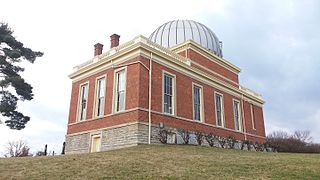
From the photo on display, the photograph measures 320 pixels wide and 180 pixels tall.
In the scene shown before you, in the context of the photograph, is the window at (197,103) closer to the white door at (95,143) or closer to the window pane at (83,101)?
the white door at (95,143)

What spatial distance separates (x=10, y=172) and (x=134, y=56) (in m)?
11.2

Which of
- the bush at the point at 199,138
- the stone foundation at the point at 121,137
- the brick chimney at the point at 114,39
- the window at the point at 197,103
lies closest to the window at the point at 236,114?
the window at the point at 197,103

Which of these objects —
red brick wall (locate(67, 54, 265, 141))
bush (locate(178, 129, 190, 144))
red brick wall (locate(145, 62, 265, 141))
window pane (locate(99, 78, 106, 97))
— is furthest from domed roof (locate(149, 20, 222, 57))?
bush (locate(178, 129, 190, 144))

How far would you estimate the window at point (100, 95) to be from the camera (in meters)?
20.5

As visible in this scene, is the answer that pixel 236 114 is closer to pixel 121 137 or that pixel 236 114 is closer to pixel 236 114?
pixel 236 114

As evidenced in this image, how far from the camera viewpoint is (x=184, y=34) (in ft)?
93.3

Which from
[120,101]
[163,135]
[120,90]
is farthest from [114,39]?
[163,135]

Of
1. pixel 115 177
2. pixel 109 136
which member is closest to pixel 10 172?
pixel 115 177

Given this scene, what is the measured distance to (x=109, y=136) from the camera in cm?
1872

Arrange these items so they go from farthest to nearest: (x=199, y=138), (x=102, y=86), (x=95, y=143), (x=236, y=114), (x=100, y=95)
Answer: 1. (x=236, y=114)
2. (x=102, y=86)
3. (x=100, y=95)
4. (x=95, y=143)
5. (x=199, y=138)

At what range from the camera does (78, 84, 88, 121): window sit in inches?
864

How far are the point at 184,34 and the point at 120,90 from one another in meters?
11.8

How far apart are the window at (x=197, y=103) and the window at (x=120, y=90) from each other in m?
5.95

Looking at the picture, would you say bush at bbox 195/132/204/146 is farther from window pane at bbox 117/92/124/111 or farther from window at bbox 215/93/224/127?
window pane at bbox 117/92/124/111
